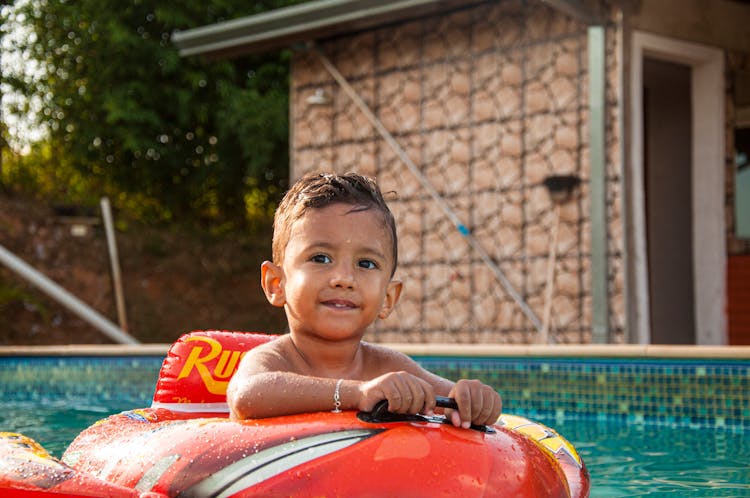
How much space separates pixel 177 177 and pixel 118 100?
2168mm

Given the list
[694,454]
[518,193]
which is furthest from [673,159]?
[694,454]

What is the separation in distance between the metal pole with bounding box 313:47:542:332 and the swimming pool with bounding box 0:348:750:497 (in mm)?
1736

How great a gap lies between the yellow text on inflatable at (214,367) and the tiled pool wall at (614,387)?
10.00 feet

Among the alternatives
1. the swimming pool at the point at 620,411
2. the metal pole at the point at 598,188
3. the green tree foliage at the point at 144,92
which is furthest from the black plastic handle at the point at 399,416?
the green tree foliage at the point at 144,92

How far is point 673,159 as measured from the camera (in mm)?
9484

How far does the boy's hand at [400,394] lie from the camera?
2152mm

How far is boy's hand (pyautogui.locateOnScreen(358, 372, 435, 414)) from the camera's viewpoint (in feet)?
7.06

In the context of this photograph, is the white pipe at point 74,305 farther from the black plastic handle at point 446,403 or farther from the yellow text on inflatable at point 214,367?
the black plastic handle at point 446,403

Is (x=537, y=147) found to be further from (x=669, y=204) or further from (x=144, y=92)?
(x=144, y=92)

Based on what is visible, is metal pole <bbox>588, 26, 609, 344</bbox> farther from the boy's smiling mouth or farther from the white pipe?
the boy's smiling mouth

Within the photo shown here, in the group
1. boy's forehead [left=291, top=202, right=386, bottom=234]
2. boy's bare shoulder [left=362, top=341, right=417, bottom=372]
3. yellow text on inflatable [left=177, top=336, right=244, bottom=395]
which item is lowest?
yellow text on inflatable [left=177, top=336, right=244, bottom=395]

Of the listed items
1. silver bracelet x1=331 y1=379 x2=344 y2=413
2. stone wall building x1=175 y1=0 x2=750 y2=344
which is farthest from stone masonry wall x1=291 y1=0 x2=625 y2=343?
silver bracelet x1=331 y1=379 x2=344 y2=413

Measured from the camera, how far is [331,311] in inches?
95.2

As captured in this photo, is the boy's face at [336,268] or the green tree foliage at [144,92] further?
the green tree foliage at [144,92]
